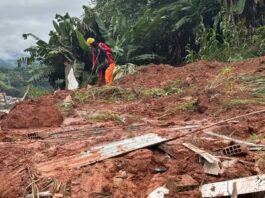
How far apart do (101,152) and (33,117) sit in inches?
107

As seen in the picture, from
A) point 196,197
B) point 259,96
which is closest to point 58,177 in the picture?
point 196,197

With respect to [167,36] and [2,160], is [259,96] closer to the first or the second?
[2,160]

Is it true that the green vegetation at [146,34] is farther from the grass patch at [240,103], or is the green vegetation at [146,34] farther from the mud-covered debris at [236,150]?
the mud-covered debris at [236,150]

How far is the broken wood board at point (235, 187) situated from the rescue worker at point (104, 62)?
27.1ft

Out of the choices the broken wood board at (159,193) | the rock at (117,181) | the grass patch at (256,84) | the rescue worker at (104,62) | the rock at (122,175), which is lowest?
the broken wood board at (159,193)

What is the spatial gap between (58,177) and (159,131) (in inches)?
60.4

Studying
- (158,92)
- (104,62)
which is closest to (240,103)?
(158,92)

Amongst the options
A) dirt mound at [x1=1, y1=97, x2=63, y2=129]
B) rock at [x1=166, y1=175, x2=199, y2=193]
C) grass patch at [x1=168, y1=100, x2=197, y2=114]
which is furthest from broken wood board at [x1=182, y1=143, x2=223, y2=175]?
dirt mound at [x1=1, y1=97, x2=63, y2=129]

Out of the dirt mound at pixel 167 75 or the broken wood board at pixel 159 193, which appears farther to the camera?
the dirt mound at pixel 167 75

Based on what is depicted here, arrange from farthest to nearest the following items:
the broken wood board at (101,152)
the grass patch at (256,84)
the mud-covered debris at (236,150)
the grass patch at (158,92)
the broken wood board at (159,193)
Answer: the grass patch at (158,92)
the grass patch at (256,84)
the broken wood board at (101,152)
the mud-covered debris at (236,150)
the broken wood board at (159,193)

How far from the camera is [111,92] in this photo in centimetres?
920

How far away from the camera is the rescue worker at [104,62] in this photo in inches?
475

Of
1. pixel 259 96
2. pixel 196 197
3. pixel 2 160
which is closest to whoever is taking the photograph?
pixel 196 197

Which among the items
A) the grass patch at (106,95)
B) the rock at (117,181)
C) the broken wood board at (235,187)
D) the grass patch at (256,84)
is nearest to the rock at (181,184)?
the broken wood board at (235,187)
